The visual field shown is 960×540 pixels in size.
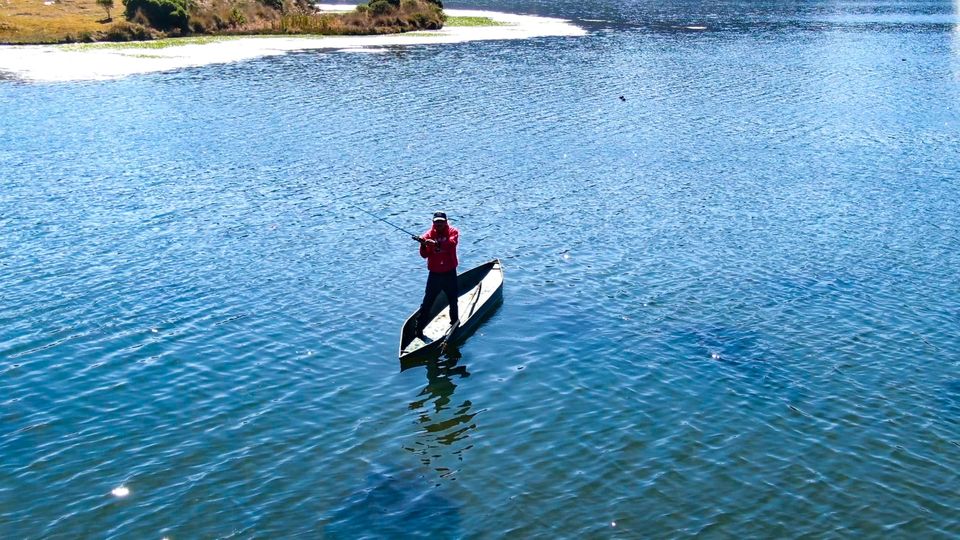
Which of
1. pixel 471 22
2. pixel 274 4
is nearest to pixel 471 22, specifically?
pixel 471 22

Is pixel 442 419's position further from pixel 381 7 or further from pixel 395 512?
pixel 381 7

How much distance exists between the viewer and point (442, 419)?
956 inches

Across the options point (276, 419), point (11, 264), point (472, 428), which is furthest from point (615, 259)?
point (11, 264)

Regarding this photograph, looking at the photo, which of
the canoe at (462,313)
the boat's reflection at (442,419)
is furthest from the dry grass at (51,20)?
the boat's reflection at (442,419)

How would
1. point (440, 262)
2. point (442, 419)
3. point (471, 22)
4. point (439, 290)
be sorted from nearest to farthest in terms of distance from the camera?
point (442, 419)
point (440, 262)
point (439, 290)
point (471, 22)

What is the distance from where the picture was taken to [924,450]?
900 inches

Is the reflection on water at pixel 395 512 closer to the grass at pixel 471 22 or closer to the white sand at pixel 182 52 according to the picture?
the white sand at pixel 182 52

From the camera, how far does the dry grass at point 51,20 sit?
93250mm

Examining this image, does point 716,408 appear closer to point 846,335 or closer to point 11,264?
point 846,335

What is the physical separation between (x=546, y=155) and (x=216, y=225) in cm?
2050

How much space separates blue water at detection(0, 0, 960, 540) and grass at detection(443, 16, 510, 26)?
214ft

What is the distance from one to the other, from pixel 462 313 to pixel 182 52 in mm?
70802

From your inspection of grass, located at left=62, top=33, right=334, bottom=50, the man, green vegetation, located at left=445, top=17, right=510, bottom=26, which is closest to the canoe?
the man

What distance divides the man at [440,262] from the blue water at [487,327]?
53.5 inches
